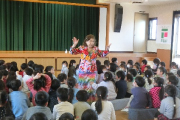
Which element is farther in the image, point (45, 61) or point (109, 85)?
point (45, 61)

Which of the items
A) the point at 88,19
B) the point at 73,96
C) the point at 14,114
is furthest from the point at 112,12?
the point at 14,114

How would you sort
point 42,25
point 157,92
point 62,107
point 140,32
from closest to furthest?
point 62,107 → point 157,92 → point 42,25 → point 140,32

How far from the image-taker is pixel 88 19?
26.9 ft

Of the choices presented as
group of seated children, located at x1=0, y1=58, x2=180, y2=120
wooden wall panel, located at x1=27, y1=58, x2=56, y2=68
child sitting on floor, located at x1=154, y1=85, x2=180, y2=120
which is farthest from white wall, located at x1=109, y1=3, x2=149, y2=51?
child sitting on floor, located at x1=154, y1=85, x2=180, y2=120

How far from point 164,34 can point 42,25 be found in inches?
166

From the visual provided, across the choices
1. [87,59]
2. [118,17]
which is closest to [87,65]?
[87,59]

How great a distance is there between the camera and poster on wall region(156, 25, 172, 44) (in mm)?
7320

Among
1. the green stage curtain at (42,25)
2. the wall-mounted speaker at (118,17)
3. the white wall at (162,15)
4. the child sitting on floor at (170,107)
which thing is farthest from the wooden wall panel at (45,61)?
the child sitting on floor at (170,107)

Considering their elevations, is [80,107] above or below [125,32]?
below

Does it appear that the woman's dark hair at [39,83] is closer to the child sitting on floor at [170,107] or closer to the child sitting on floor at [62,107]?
the child sitting on floor at [62,107]

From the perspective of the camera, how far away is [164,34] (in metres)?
7.52

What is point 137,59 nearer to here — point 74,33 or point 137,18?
point 137,18

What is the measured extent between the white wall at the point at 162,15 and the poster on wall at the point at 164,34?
107mm

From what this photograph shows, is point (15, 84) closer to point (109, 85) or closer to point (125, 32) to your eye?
point (109, 85)
